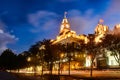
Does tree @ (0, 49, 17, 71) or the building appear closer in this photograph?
the building

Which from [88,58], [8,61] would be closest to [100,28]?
[88,58]

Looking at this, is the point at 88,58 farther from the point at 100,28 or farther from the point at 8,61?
the point at 8,61

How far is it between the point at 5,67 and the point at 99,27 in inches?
2838

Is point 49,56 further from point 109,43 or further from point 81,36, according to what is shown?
point 81,36

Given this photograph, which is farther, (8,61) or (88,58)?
(8,61)

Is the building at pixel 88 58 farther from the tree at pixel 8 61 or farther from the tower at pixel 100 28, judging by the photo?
the tree at pixel 8 61

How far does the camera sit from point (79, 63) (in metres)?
151

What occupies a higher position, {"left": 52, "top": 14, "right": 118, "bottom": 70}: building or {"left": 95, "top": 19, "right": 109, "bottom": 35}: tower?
{"left": 95, "top": 19, "right": 109, "bottom": 35}: tower

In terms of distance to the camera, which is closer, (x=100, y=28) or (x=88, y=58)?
(x=88, y=58)

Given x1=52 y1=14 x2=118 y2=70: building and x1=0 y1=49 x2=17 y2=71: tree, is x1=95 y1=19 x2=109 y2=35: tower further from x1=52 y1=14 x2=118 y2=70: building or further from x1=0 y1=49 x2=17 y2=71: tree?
x1=0 y1=49 x2=17 y2=71: tree

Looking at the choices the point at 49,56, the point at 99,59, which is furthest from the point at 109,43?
the point at 99,59

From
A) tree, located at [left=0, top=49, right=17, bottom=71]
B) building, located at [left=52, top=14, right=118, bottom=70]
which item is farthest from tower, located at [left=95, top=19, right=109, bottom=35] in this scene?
tree, located at [left=0, top=49, right=17, bottom=71]

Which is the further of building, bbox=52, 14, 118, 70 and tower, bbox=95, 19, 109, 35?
tower, bbox=95, 19, 109, 35

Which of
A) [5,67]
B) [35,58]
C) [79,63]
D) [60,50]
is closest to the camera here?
[60,50]
